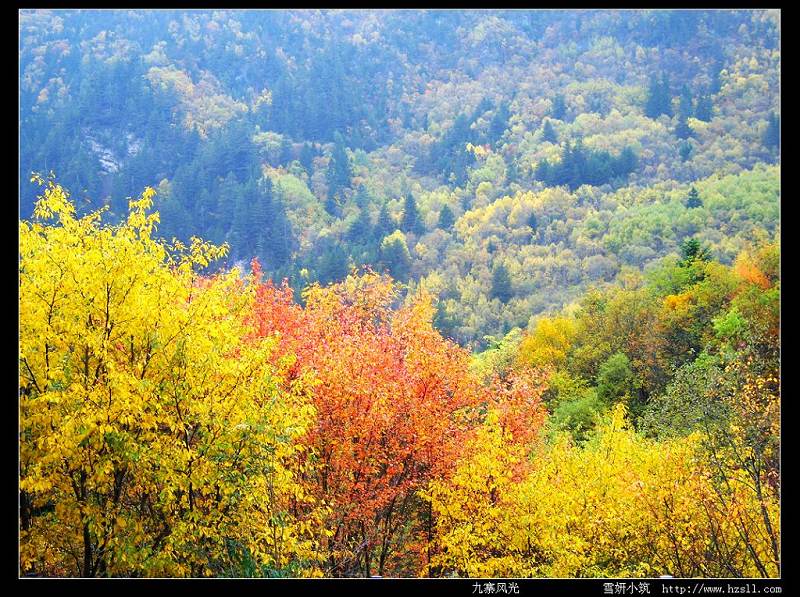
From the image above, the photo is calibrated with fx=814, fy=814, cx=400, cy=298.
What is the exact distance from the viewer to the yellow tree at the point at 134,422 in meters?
12.8

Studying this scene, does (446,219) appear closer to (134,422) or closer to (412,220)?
(412,220)

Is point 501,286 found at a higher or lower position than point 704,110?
lower

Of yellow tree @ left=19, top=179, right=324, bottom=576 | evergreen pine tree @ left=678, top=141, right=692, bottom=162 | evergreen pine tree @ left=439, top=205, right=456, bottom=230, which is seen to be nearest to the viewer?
yellow tree @ left=19, top=179, right=324, bottom=576

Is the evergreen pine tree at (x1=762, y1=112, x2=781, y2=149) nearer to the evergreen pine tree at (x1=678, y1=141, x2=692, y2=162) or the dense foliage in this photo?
the evergreen pine tree at (x1=678, y1=141, x2=692, y2=162)

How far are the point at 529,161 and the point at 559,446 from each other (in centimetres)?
16749

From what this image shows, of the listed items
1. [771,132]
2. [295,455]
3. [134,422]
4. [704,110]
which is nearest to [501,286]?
[771,132]

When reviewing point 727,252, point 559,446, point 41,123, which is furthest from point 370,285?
point 41,123

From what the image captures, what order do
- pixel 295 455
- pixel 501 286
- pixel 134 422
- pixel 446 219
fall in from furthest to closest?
pixel 446 219
pixel 501 286
pixel 295 455
pixel 134 422

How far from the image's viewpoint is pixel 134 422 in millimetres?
13102

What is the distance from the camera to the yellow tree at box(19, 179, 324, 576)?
1283 cm

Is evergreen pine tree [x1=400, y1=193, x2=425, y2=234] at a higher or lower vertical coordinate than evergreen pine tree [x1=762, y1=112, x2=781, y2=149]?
lower

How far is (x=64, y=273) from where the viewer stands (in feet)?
43.2

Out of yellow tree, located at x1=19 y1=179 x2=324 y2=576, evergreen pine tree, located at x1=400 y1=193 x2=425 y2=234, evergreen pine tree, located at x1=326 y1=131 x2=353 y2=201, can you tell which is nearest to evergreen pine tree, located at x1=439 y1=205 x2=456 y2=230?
evergreen pine tree, located at x1=400 y1=193 x2=425 y2=234
